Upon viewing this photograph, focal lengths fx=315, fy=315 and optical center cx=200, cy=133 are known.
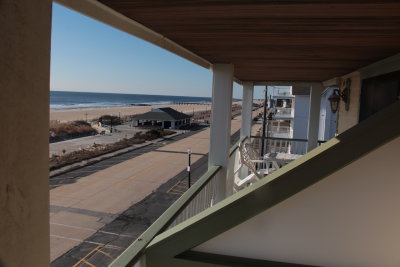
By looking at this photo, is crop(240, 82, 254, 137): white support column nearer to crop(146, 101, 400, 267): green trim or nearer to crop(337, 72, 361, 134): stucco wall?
crop(337, 72, 361, 134): stucco wall

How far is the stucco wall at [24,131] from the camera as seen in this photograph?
0.83m

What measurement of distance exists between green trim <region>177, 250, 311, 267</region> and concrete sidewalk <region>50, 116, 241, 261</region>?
855 centimetres

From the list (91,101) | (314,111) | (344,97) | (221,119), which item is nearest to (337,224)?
(221,119)

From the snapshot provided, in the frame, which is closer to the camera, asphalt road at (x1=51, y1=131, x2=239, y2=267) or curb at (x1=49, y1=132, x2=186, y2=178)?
asphalt road at (x1=51, y1=131, x2=239, y2=267)

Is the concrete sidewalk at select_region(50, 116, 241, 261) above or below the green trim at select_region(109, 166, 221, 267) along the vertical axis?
below

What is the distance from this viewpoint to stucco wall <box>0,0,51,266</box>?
83cm

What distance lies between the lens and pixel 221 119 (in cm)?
369

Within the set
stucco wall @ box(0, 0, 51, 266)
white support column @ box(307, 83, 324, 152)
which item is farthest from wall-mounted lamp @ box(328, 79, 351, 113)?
stucco wall @ box(0, 0, 51, 266)

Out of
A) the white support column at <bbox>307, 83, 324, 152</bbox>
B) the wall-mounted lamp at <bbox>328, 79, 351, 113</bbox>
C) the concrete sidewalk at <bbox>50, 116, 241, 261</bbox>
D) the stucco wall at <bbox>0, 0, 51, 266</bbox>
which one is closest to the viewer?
the stucco wall at <bbox>0, 0, 51, 266</bbox>

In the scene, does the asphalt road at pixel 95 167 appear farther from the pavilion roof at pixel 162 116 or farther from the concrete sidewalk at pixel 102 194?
the pavilion roof at pixel 162 116

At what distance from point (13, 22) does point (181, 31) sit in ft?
4.31

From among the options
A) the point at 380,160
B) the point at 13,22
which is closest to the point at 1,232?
the point at 13,22

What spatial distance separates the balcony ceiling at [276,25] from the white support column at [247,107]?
3.80 metres

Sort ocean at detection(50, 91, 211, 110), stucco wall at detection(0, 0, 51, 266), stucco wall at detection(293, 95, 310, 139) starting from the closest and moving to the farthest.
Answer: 1. stucco wall at detection(0, 0, 51, 266)
2. stucco wall at detection(293, 95, 310, 139)
3. ocean at detection(50, 91, 211, 110)
